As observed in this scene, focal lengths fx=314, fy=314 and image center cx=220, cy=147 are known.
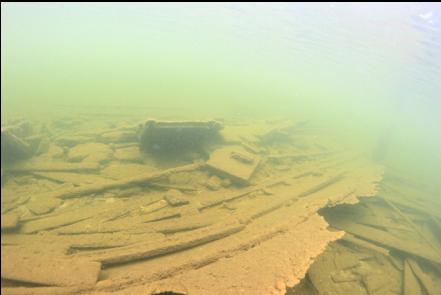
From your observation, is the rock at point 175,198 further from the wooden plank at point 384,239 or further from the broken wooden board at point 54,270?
the wooden plank at point 384,239

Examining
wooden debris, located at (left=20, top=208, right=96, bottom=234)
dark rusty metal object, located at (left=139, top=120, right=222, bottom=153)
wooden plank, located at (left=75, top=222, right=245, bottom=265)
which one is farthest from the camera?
dark rusty metal object, located at (left=139, top=120, right=222, bottom=153)

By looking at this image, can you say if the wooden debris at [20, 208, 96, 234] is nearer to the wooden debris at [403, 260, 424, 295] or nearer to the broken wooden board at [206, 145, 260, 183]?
the broken wooden board at [206, 145, 260, 183]

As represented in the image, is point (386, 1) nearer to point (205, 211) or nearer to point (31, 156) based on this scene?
point (205, 211)

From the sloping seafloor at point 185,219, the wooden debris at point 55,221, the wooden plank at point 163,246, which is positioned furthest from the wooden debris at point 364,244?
the wooden debris at point 55,221

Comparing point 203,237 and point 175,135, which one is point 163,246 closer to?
point 203,237

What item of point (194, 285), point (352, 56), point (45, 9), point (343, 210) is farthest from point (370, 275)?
point (45, 9)

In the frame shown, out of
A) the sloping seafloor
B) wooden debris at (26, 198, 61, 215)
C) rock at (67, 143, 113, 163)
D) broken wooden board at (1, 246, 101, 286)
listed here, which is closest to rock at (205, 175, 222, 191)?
the sloping seafloor
